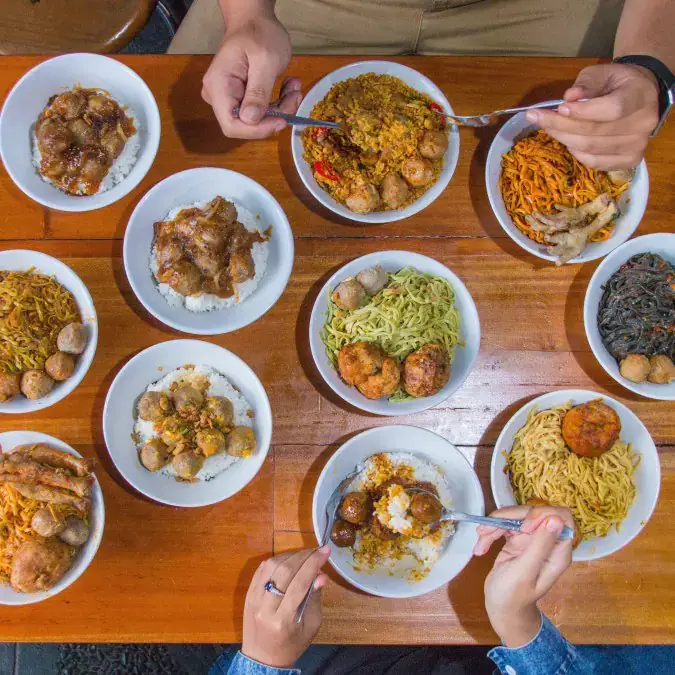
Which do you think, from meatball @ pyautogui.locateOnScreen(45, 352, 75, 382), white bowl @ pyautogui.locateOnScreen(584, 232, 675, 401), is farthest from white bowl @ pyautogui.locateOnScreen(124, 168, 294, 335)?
white bowl @ pyautogui.locateOnScreen(584, 232, 675, 401)

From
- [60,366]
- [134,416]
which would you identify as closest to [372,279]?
[134,416]

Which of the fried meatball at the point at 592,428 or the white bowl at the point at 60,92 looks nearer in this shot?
the fried meatball at the point at 592,428

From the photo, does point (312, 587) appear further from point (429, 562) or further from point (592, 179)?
point (592, 179)

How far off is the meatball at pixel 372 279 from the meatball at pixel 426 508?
33.0 inches

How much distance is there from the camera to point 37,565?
2.29 meters

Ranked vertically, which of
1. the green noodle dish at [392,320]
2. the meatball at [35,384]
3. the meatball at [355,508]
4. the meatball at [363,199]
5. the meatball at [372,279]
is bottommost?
the meatball at [355,508]

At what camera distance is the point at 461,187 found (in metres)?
2.72

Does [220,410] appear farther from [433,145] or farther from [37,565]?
[433,145]

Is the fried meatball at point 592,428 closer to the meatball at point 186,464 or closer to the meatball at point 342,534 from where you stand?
the meatball at point 342,534

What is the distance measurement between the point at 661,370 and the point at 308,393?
56.4 inches

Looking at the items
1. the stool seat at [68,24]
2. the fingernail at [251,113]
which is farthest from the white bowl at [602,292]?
the stool seat at [68,24]

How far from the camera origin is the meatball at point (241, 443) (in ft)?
7.98

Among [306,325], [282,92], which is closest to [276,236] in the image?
[306,325]

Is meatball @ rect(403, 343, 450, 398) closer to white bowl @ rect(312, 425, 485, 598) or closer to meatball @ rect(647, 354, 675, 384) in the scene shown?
white bowl @ rect(312, 425, 485, 598)
